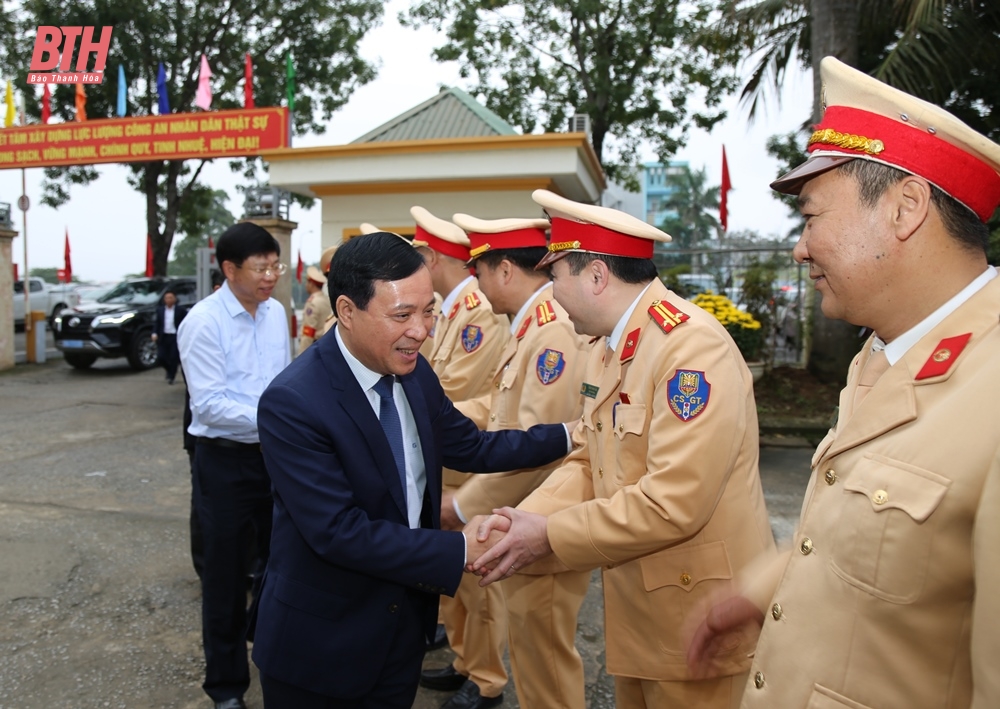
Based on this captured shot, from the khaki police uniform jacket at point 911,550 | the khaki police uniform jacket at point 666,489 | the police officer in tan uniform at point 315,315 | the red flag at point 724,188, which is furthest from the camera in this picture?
the red flag at point 724,188

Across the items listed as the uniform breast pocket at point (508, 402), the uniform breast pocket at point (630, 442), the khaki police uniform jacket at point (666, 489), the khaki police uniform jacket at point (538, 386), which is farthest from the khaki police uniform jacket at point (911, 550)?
the uniform breast pocket at point (508, 402)

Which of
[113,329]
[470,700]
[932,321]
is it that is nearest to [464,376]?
[470,700]

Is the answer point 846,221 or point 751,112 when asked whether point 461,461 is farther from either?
point 751,112

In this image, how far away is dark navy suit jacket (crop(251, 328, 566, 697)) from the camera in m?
1.78

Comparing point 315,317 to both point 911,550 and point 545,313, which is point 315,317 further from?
point 911,550

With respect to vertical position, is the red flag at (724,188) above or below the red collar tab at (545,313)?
above

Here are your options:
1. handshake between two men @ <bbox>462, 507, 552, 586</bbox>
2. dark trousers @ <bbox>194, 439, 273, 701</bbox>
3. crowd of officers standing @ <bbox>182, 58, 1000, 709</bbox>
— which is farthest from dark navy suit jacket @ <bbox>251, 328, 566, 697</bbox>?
dark trousers @ <bbox>194, 439, 273, 701</bbox>

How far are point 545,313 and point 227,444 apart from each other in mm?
1416

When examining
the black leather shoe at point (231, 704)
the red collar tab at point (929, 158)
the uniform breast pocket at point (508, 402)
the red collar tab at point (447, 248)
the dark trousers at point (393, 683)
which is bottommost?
the black leather shoe at point (231, 704)

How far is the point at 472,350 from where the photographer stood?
12.4 feet

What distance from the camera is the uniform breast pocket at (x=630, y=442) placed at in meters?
2.06

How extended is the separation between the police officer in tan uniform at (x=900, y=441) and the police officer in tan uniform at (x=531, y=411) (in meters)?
1.32

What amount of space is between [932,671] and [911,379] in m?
0.47

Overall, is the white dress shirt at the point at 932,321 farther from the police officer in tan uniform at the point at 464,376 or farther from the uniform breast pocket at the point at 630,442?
the police officer in tan uniform at the point at 464,376
